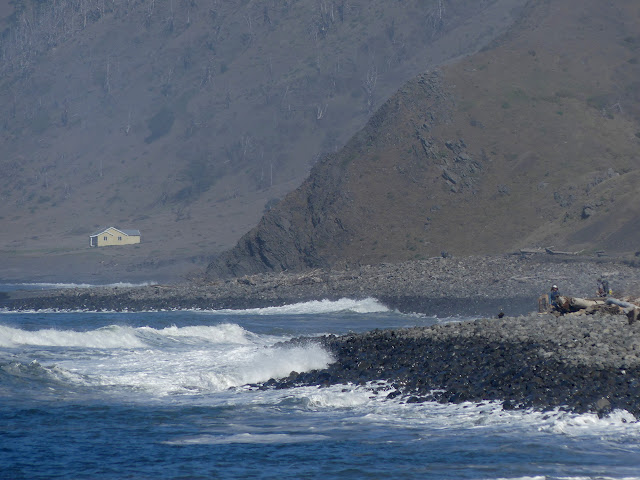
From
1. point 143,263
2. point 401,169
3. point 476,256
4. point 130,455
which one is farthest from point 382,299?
point 143,263

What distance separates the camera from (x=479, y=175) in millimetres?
67125

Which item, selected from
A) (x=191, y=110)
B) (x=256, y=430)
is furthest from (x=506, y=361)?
(x=191, y=110)

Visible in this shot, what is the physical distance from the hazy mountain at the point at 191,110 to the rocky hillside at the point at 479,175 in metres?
22.8

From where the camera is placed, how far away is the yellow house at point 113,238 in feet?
309

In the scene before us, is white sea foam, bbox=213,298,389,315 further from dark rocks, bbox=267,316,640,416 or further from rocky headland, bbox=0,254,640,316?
dark rocks, bbox=267,316,640,416

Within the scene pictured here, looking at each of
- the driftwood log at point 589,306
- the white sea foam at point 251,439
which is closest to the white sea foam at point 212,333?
the driftwood log at point 589,306

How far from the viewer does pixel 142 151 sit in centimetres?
12562

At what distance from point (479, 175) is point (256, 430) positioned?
5227 cm

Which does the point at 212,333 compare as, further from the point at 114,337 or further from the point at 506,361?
the point at 506,361

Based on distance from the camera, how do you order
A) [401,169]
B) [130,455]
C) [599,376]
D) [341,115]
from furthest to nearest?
[341,115] → [401,169] → [599,376] → [130,455]

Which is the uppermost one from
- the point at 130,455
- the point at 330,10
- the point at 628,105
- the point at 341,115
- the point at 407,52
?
the point at 330,10

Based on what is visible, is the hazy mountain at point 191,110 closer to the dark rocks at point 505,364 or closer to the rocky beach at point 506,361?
the rocky beach at point 506,361

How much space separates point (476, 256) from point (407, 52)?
73791 millimetres

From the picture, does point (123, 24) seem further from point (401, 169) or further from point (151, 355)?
point (151, 355)
